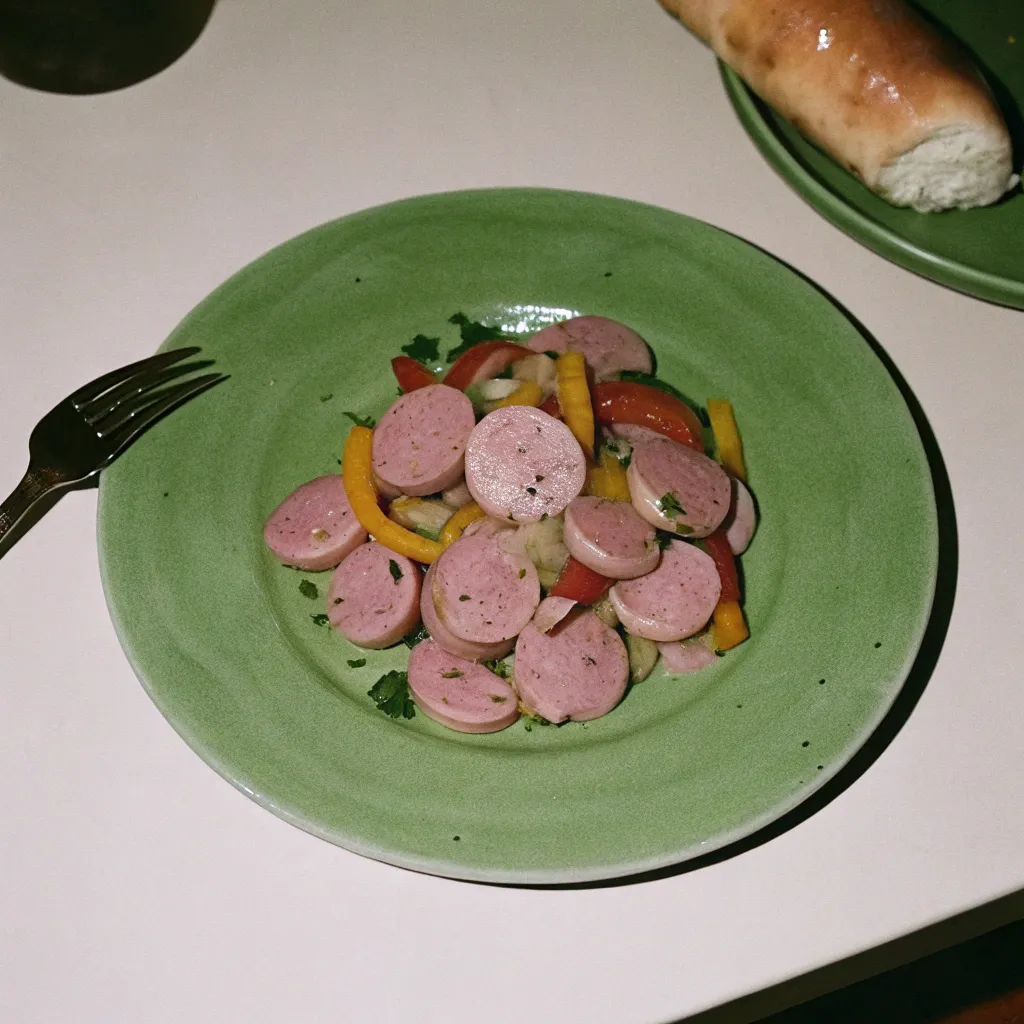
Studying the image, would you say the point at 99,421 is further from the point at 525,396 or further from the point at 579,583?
the point at 579,583

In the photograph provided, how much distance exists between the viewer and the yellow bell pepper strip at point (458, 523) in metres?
1.32

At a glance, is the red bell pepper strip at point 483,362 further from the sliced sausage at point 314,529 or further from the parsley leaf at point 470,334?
the sliced sausage at point 314,529

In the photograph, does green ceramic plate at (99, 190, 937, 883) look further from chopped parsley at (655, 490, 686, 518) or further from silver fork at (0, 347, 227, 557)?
chopped parsley at (655, 490, 686, 518)

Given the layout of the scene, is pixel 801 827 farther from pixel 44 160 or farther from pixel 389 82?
pixel 44 160

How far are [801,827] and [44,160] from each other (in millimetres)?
1600

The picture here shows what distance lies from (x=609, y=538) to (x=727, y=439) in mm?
253

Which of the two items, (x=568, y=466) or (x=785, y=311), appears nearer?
(x=568, y=466)

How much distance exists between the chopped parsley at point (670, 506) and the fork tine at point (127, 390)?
613 millimetres

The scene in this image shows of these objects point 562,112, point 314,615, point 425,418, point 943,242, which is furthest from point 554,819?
point 562,112

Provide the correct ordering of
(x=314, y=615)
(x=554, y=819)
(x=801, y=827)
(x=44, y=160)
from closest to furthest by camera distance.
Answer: (x=554, y=819) < (x=801, y=827) < (x=314, y=615) < (x=44, y=160)

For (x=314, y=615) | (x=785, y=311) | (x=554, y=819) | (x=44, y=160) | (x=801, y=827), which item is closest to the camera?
(x=554, y=819)

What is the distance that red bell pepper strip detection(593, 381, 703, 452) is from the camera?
134 centimetres

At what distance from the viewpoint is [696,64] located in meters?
1.93

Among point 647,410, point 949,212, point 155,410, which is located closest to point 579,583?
point 647,410
